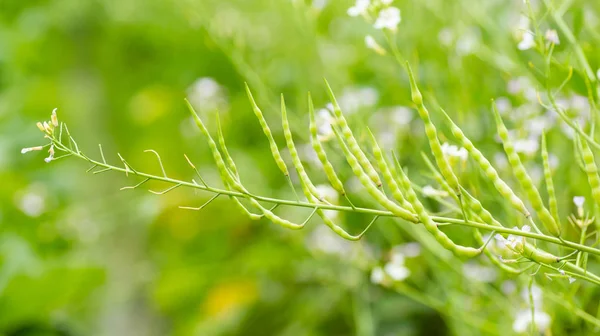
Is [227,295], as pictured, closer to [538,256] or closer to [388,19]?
[388,19]

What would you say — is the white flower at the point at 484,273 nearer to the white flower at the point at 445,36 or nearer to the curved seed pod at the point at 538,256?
the white flower at the point at 445,36

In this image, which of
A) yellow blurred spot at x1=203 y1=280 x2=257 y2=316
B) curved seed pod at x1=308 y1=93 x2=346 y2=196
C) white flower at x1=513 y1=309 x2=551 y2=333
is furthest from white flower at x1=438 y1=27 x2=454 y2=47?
yellow blurred spot at x1=203 y1=280 x2=257 y2=316

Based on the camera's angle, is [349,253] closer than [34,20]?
Yes

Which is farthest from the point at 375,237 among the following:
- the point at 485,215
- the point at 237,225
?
the point at 485,215

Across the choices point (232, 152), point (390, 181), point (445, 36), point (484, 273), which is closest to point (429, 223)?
point (390, 181)

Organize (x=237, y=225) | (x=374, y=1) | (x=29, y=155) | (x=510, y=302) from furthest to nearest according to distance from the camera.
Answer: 1. (x=29, y=155)
2. (x=237, y=225)
3. (x=510, y=302)
4. (x=374, y=1)

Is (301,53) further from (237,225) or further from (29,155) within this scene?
(29,155)

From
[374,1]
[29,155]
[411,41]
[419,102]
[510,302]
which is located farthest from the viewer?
[29,155]

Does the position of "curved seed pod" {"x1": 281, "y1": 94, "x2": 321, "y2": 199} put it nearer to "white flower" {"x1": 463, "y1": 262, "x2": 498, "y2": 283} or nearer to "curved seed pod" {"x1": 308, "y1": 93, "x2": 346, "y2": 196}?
"curved seed pod" {"x1": 308, "y1": 93, "x2": 346, "y2": 196}
